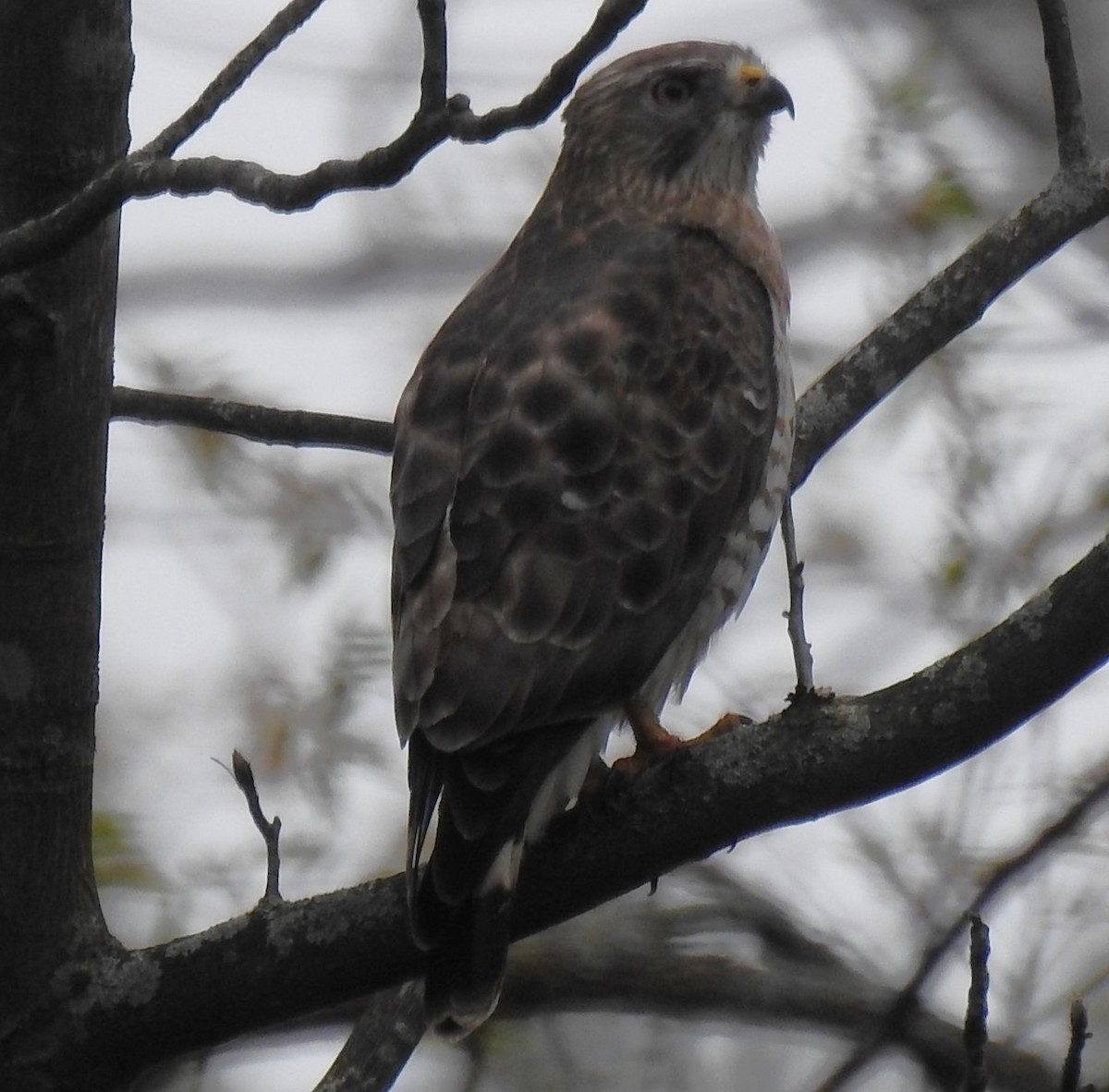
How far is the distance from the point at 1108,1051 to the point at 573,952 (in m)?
2.29

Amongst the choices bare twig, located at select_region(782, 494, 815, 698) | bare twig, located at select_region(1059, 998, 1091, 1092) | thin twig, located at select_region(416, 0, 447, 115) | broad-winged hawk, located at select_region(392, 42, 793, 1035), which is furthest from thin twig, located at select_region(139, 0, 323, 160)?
bare twig, located at select_region(1059, 998, 1091, 1092)

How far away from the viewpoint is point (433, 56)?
259 cm

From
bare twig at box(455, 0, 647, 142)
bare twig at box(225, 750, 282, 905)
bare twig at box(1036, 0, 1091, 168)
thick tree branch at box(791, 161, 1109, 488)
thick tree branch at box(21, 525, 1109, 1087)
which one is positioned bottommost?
thick tree branch at box(21, 525, 1109, 1087)

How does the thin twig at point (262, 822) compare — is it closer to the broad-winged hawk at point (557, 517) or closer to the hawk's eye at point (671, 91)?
the broad-winged hawk at point (557, 517)

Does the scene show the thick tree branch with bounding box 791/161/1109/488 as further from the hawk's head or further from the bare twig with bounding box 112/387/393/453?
the bare twig with bounding box 112/387/393/453

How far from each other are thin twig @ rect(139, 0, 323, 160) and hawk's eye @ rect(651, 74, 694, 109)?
153 cm

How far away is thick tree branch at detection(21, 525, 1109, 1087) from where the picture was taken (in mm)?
2602

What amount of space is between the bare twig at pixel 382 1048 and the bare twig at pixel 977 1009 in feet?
3.52

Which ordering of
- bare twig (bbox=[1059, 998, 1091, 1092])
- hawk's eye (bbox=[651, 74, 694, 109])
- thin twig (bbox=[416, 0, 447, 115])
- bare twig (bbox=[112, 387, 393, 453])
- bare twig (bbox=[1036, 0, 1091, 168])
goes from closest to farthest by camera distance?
bare twig (bbox=[1059, 998, 1091, 1092]) → thin twig (bbox=[416, 0, 447, 115]) → bare twig (bbox=[1036, 0, 1091, 168]) → bare twig (bbox=[112, 387, 393, 453]) → hawk's eye (bbox=[651, 74, 694, 109])

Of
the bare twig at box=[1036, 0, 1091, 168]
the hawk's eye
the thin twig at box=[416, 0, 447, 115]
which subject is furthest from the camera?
the hawk's eye

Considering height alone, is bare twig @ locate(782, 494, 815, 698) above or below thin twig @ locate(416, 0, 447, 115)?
below

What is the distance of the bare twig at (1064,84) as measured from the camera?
363 centimetres

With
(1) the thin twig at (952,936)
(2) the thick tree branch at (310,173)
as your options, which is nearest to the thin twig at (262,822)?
(2) the thick tree branch at (310,173)

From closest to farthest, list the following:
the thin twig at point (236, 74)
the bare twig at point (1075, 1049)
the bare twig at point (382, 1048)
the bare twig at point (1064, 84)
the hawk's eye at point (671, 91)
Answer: the bare twig at point (1075, 1049), the thin twig at point (236, 74), the bare twig at point (382, 1048), the bare twig at point (1064, 84), the hawk's eye at point (671, 91)
